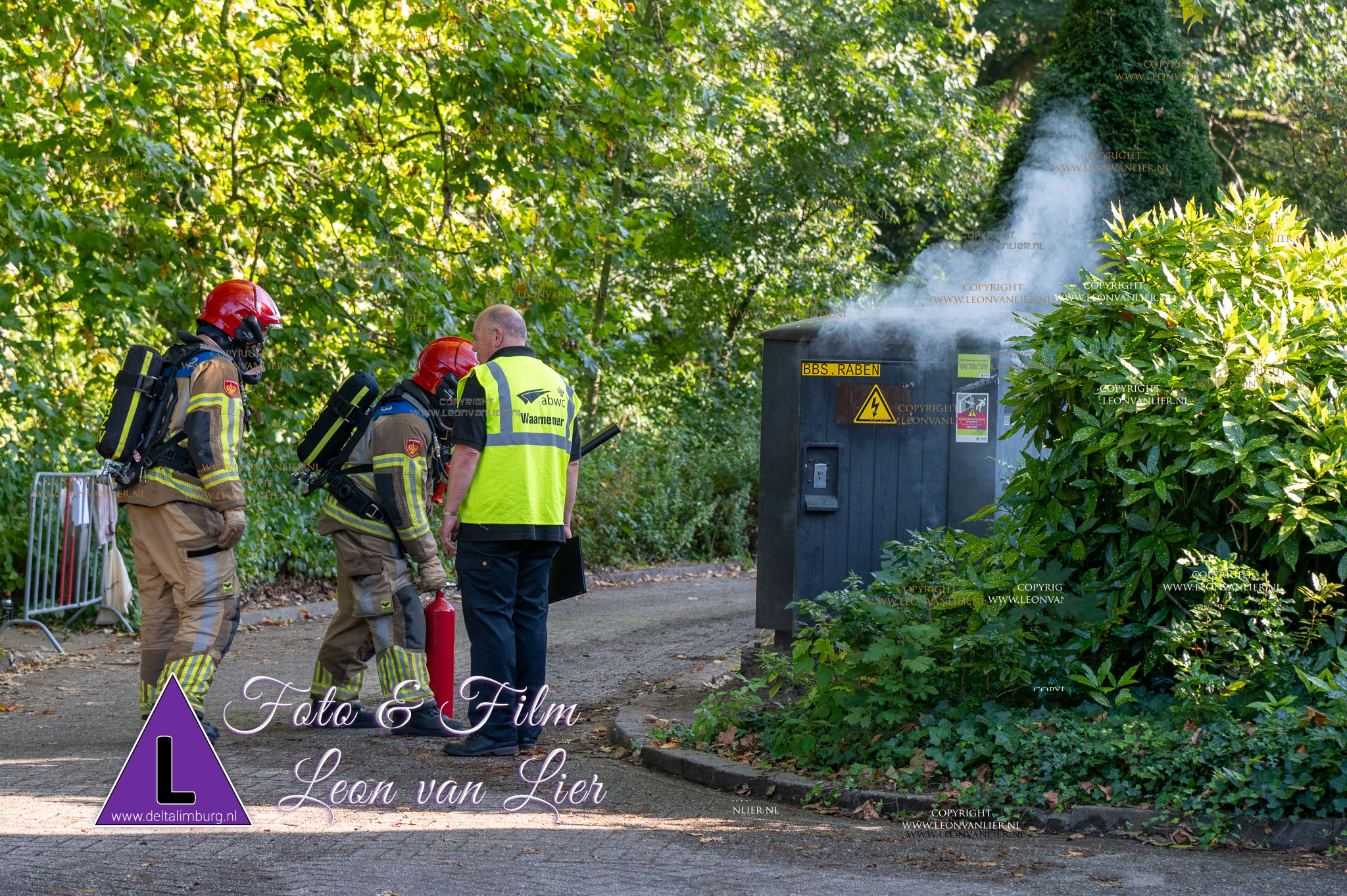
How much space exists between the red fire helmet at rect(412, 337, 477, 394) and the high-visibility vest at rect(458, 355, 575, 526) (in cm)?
61

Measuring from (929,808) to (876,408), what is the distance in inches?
105

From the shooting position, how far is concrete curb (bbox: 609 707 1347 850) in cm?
428

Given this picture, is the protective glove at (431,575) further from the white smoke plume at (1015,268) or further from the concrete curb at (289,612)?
the concrete curb at (289,612)

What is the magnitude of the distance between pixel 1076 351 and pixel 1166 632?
4.22ft

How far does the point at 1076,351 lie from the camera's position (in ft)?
17.8

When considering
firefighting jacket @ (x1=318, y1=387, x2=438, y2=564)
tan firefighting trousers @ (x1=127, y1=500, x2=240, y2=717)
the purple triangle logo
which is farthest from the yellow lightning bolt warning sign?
the purple triangle logo

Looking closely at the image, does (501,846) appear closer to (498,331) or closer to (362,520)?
(362,520)

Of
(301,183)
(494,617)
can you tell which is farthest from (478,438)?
(301,183)

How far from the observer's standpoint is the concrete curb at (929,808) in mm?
4281

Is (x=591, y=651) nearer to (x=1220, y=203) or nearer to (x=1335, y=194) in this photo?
(x=1220, y=203)

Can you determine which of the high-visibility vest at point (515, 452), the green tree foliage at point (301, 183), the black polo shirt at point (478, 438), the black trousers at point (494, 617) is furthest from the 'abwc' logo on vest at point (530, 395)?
the green tree foliage at point (301, 183)

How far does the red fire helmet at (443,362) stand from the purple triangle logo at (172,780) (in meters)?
2.36

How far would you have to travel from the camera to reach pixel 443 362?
6.37 meters

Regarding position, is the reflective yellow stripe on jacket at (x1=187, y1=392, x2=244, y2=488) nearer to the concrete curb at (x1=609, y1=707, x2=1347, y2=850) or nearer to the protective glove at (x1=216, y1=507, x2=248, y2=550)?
the protective glove at (x1=216, y1=507, x2=248, y2=550)
